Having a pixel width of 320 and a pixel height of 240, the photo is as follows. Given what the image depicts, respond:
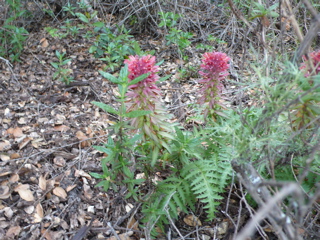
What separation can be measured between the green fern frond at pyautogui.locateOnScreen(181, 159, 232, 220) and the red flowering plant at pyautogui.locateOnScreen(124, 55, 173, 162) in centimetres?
22

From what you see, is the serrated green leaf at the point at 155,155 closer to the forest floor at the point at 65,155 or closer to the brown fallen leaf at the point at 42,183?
the forest floor at the point at 65,155

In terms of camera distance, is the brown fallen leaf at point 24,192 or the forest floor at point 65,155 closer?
the forest floor at point 65,155

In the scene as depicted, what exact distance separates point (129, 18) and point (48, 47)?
1186mm

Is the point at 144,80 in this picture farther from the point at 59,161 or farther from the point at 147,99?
the point at 59,161

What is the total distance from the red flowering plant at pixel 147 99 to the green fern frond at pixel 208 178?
0.22 m

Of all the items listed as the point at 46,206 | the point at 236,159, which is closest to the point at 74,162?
the point at 46,206

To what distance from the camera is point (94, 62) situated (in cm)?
391

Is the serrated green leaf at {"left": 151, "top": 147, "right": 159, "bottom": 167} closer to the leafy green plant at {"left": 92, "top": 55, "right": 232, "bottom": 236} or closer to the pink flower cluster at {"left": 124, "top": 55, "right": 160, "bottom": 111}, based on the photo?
the leafy green plant at {"left": 92, "top": 55, "right": 232, "bottom": 236}

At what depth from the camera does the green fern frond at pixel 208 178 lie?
1720mm

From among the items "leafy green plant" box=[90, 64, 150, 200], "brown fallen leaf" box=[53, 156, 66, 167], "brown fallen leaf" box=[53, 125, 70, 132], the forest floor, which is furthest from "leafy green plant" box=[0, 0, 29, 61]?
"leafy green plant" box=[90, 64, 150, 200]

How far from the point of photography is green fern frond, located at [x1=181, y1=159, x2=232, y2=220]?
5.64 feet

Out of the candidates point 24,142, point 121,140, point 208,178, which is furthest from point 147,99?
point 24,142

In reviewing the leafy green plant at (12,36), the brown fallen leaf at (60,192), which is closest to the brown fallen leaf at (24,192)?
the brown fallen leaf at (60,192)

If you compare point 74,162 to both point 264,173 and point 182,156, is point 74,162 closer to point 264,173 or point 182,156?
point 182,156
